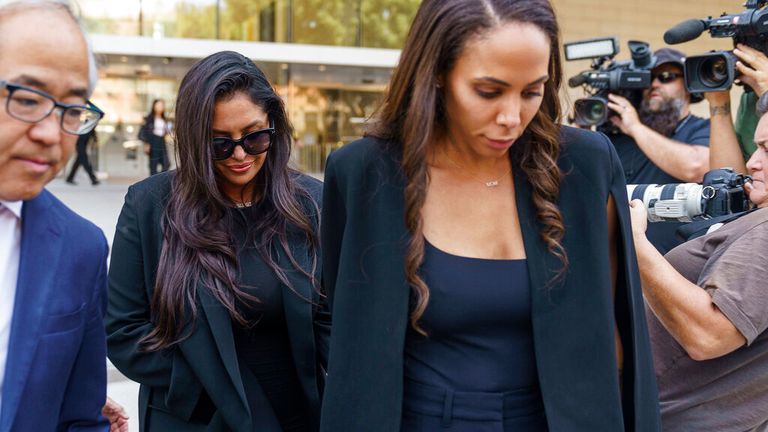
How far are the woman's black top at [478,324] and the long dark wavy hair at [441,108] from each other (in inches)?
1.6

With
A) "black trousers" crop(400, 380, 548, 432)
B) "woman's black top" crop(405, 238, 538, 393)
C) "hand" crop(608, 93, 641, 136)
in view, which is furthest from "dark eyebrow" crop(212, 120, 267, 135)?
"hand" crop(608, 93, 641, 136)

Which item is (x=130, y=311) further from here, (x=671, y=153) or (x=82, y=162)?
(x=82, y=162)

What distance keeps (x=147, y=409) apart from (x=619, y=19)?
16.1m

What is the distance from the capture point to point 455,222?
5.58ft

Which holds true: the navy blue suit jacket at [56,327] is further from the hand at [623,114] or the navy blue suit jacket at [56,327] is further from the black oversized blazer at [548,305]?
the hand at [623,114]

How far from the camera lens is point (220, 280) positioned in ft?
7.57

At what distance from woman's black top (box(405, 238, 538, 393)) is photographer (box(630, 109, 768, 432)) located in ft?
1.74

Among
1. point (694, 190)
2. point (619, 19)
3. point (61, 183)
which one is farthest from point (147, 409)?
point (619, 19)

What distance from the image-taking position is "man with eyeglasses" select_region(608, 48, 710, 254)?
388 centimetres

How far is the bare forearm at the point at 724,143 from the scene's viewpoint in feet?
11.0

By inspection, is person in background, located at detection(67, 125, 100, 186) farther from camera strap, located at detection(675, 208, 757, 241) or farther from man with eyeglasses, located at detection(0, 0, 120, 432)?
man with eyeglasses, located at detection(0, 0, 120, 432)

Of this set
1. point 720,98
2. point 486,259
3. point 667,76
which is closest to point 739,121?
point 720,98

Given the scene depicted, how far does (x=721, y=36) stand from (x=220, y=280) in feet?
7.72

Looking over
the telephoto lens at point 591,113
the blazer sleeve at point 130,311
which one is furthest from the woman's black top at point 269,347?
the telephoto lens at point 591,113
